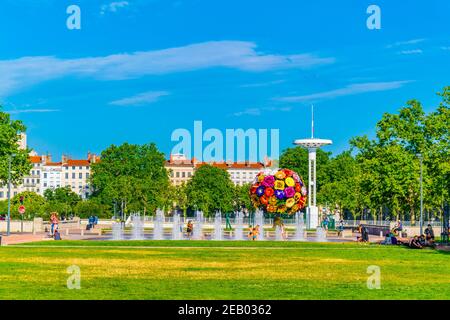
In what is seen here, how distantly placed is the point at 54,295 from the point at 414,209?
6150 centimetres

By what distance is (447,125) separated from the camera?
66562 millimetres

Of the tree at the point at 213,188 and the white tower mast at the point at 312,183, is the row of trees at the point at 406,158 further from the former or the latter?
the tree at the point at 213,188

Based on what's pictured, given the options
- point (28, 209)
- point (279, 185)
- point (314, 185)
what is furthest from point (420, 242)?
point (28, 209)

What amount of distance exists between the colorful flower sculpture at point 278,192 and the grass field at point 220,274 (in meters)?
23.0

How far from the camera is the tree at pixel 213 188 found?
142 m

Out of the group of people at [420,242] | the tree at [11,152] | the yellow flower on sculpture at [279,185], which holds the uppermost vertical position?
the tree at [11,152]

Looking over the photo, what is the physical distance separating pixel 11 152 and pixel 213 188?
87.9m

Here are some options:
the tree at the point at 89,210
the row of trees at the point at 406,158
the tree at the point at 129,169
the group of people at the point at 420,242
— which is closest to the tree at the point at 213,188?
the tree at the point at 129,169

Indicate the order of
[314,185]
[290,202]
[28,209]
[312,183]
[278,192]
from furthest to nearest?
[312,183] < [314,185] < [28,209] < [290,202] < [278,192]

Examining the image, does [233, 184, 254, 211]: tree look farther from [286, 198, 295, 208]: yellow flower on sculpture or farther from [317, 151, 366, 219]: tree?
[286, 198, 295, 208]: yellow flower on sculpture

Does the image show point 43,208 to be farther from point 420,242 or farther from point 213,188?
point 420,242

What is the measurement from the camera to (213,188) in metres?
154

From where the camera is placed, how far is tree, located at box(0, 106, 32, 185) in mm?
66219
